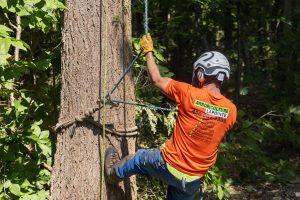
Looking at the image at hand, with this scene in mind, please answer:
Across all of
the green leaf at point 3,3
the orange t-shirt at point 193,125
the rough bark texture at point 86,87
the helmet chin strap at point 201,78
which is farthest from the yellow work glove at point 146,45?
the green leaf at point 3,3

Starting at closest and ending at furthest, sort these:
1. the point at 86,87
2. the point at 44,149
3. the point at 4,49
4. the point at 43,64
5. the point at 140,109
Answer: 1. the point at 4,49
2. the point at 86,87
3. the point at 43,64
4. the point at 44,149
5. the point at 140,109

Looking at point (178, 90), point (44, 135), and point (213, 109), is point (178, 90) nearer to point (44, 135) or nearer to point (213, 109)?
point (213, 109)

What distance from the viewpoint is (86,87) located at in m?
3.54

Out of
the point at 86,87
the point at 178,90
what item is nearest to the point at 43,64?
the point at 86,87

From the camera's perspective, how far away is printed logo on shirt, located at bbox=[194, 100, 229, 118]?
3.42 m

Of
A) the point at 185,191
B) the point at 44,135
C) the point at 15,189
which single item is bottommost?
the point at 15,189

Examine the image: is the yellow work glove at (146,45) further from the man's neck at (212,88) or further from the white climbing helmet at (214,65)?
A: the man's neck at (212,88)

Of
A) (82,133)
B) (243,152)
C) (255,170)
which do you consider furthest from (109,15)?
(255,170)

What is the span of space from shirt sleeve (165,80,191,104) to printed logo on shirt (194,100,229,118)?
0.11 metres

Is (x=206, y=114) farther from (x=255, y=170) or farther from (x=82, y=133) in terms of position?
(x=255, y=170)

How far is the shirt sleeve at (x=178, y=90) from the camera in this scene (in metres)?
3.43

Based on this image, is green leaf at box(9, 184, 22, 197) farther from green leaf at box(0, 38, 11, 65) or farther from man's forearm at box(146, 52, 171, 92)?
man's forearm at box(146, 52, 171, 92)

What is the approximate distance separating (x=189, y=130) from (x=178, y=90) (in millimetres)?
309

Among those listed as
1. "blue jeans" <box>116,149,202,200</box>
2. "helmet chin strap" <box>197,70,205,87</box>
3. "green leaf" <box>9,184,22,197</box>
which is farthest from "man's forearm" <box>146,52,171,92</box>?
"green leaf" <box>9,184,22,197</box>
